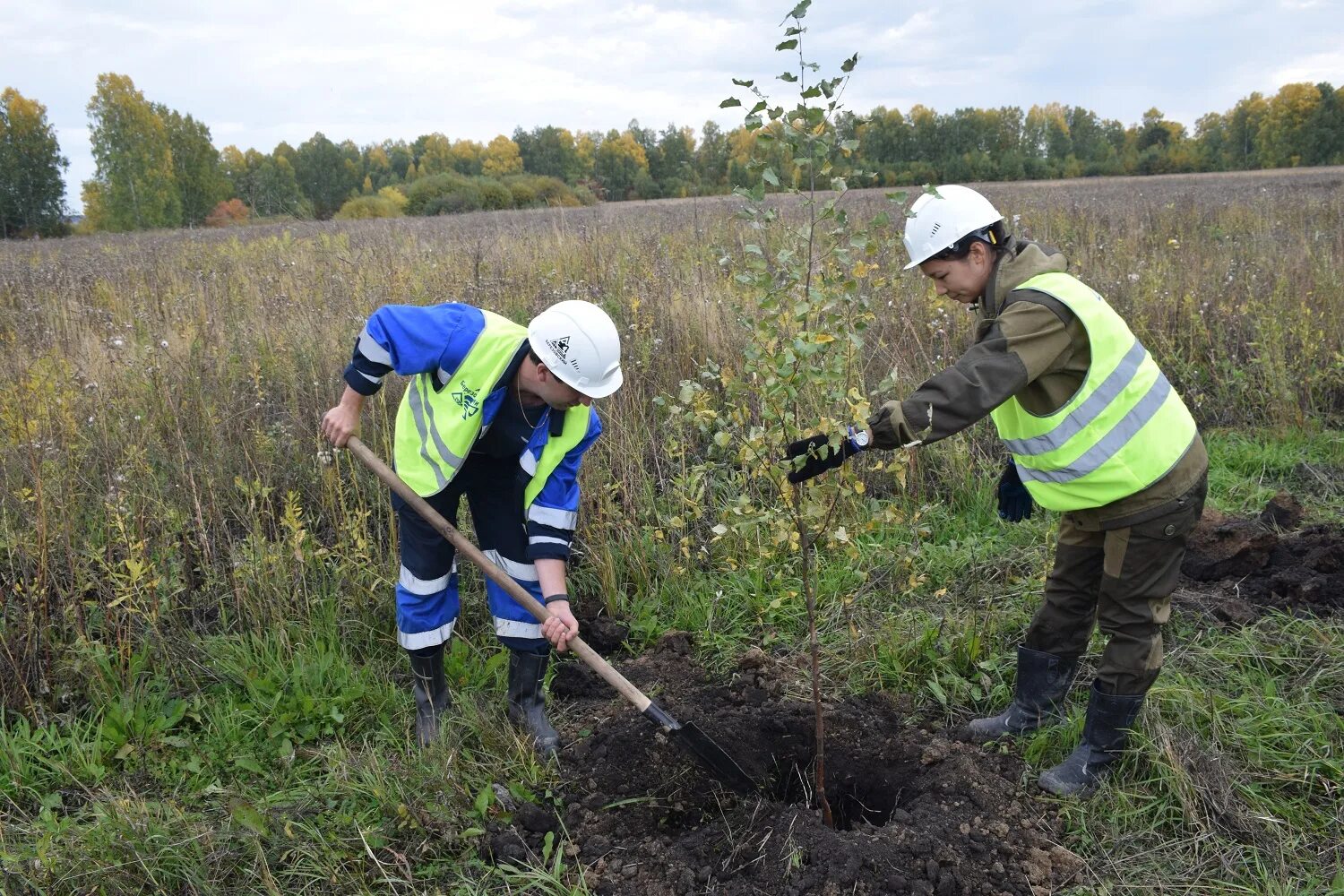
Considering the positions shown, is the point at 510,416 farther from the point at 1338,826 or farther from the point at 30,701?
the point at 1338,826

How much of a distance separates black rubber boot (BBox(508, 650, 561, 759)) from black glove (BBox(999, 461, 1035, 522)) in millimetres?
1741

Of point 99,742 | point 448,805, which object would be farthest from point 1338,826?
point 99,742

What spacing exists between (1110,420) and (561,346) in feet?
5.28

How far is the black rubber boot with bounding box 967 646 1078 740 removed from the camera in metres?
2.84

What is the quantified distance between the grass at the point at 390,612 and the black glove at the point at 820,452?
0.90 ft

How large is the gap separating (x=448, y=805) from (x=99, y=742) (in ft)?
4.44

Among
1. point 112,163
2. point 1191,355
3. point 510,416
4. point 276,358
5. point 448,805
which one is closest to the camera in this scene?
point 448,805

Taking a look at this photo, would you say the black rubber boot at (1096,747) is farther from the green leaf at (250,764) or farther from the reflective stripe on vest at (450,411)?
the green leaf at (250,764)

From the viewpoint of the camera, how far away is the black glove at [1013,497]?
9.65 ft

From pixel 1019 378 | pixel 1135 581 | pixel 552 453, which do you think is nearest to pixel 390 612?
pixel 552 453

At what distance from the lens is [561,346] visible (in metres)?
2.49

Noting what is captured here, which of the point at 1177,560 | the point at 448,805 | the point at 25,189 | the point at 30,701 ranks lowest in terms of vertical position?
the point at 448,805

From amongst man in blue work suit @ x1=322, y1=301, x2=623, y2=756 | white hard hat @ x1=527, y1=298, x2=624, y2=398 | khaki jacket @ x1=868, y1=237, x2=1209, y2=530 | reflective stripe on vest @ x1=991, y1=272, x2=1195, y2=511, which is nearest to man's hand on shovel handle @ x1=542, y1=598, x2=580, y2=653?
man in blue work suit @ x1=322, y1=301, x2=623, y2=756

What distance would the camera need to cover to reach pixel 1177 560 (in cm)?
244
